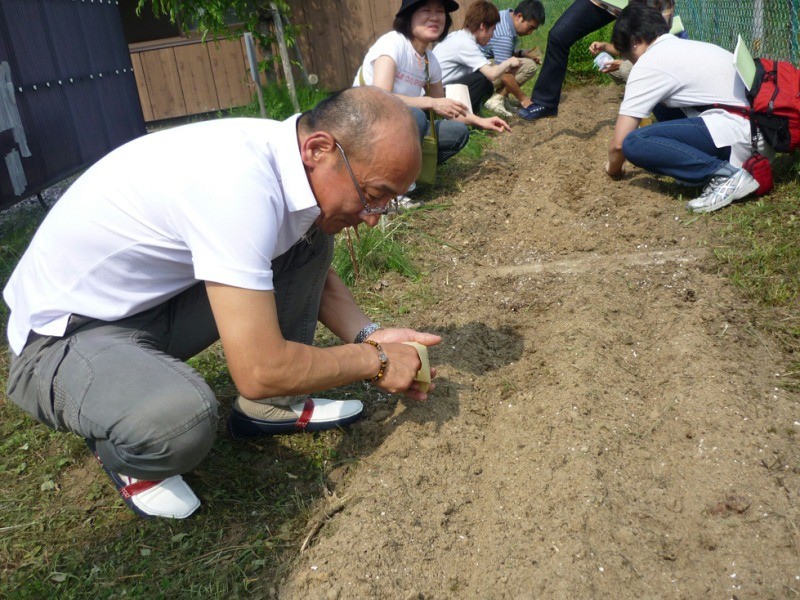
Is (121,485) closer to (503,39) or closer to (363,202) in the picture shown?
(363,202)

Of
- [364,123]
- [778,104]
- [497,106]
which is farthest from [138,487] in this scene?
[497,106]

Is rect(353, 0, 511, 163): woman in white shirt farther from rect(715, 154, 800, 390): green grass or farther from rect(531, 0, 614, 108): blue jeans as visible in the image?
rect(531, 0, 614, 108): blue jeans

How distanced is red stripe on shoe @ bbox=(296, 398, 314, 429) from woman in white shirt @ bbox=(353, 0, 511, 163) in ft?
7.52

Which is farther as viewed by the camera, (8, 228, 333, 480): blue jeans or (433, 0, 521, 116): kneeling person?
(433, 0, 521, 116): kneeling person

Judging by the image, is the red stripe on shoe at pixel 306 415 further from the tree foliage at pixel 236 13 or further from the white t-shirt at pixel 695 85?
the tree foliage at pixel 236 13

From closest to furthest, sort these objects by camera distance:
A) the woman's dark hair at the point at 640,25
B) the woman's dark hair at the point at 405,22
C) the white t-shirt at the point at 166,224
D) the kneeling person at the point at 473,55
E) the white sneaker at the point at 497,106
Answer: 1. the white t-shirt at the point at 166,224
2. the woman's dark hair at the point at 640,25
3. the woman's dark hair at the point at 405,22
4. the kneeling person at the point at 473,55
5. the white sneaker at the point at 497,106

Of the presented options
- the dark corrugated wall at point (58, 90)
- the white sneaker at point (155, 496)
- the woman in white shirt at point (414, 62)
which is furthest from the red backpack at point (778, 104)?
the dark corrugated wall at point (58, 90)

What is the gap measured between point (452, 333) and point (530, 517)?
3.65 feet

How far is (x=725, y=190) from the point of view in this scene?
4.05 metres

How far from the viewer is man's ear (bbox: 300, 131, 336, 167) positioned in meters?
1.86

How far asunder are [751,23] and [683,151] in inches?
79.5

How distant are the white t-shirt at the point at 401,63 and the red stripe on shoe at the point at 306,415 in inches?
102

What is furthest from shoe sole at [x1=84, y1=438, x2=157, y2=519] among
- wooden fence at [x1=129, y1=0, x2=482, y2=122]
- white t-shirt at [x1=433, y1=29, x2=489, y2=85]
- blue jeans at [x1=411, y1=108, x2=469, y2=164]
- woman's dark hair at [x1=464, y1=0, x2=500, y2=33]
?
wooden fence at [x1=129, y1=0, x2=482, y2=122]

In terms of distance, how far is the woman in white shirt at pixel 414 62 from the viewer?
4.50 m
